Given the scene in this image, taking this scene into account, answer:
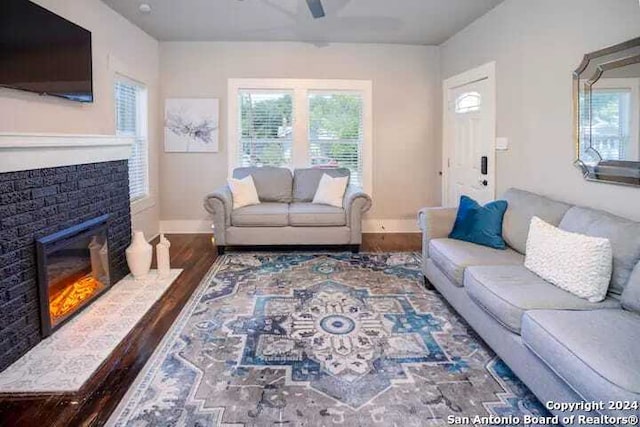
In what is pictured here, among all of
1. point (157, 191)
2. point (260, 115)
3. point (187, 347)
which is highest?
point (260, 115)

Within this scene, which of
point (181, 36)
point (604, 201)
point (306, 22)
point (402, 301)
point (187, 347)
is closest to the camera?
point (187, 347)

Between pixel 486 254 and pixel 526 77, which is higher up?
pixel 526 77

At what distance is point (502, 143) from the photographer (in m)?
4.49

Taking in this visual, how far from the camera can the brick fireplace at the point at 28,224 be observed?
2559 mm

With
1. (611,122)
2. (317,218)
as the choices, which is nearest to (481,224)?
(611,122)


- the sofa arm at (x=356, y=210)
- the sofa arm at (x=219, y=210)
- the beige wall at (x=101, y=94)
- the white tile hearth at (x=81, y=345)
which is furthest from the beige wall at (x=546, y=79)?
the beige wall at (x=101, y=94)

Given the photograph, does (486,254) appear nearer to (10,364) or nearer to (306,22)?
(10,364)

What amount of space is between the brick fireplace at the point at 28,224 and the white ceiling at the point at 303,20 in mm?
2062

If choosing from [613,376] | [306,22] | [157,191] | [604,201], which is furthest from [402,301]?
[157,191]

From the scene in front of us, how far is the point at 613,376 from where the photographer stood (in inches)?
63.6

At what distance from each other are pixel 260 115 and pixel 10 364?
169 inches

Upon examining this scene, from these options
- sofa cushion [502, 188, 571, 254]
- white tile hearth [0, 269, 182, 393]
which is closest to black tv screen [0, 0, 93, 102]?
white tile hearth [0, 269, 182, 393]

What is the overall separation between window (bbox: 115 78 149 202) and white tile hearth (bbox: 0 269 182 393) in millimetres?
1923

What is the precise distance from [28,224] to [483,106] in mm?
4188
